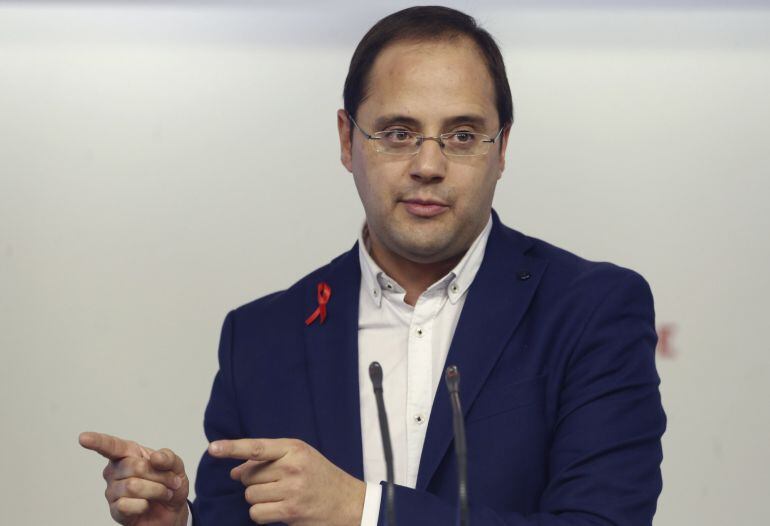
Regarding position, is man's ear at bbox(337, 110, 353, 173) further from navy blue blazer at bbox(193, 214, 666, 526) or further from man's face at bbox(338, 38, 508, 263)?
navy blue blazer at bbox(193, 214, 666, 526)

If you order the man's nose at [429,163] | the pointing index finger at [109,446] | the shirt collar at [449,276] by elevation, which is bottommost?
the pointing index finger at [109,446]

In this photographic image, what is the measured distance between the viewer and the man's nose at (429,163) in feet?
7.45

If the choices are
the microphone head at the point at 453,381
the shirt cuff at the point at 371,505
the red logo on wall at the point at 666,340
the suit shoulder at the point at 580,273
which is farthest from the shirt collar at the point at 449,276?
the red logo on wall at the point at 666,340

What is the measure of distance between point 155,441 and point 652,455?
1803mm

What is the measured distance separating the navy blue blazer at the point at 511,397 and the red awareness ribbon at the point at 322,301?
0.02m

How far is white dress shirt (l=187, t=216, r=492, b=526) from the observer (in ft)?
7.45

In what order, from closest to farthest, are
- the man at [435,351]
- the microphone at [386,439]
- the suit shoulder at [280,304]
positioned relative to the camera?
the microphone at [386,439] → the man at [435,351] → the suit shoulder at [280,304]

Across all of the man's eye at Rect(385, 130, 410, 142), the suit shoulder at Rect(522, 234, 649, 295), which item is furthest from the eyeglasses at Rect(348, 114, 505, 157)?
the suit shoulder at Rect(522, 234, 649, 295)

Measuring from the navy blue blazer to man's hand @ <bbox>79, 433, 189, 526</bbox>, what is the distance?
7.9 inches

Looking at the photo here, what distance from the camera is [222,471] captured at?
237 cm

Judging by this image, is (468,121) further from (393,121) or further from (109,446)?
(109,446)

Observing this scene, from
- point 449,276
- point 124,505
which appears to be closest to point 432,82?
point 449,276

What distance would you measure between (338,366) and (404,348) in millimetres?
143

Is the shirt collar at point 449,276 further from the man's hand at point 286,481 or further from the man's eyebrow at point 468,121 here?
the man's hand at point 286,481
